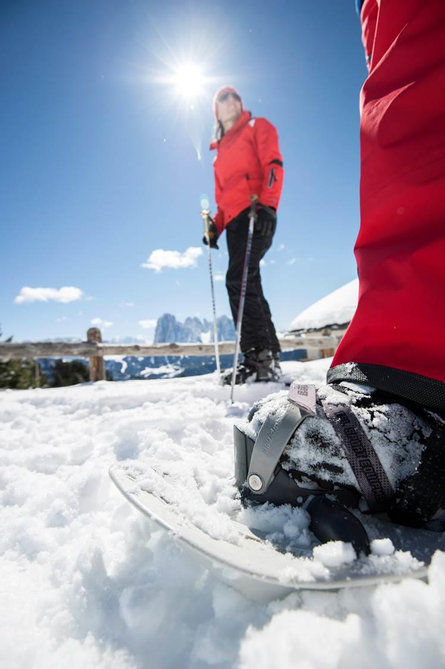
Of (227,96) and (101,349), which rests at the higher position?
(227,96)

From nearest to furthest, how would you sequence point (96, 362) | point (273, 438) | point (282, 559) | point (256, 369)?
point (282, 559) → point (273, 438) → point (256, 369) → point (96, 362)

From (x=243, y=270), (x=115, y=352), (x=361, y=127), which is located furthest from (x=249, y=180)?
(x=115, y=352)

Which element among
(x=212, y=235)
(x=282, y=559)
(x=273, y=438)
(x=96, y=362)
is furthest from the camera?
(x=96, y=362)

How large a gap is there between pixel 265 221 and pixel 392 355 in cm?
216

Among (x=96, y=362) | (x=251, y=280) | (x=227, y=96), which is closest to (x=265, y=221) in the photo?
(x=251, y=280)

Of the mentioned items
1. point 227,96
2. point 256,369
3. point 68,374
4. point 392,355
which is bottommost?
point 68,374

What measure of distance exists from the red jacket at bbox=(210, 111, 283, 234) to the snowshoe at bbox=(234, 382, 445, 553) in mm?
2303

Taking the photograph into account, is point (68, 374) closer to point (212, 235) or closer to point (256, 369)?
point (212, 235)

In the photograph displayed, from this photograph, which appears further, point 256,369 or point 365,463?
point 256,369

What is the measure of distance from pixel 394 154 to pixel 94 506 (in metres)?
1.13

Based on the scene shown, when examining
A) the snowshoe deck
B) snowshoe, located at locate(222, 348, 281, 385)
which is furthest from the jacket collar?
the snowshoe deck

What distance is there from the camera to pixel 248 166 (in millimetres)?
2670

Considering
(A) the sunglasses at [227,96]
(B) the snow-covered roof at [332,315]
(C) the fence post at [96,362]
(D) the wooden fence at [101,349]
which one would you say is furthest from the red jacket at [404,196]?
(B) the snow-covered roof at [332,315]

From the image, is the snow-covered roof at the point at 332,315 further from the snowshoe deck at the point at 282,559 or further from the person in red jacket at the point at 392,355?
the snowshoe deck at the point at 282,559
